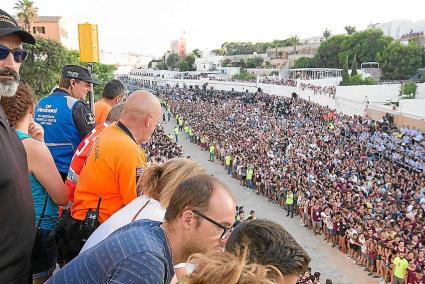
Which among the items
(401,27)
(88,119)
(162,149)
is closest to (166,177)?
(88,119)

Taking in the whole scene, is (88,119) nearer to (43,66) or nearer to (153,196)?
(153,196)

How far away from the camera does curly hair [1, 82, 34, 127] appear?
2854mm

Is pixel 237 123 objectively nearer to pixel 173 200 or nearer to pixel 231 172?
pixel 231 172

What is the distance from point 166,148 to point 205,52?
9543cm

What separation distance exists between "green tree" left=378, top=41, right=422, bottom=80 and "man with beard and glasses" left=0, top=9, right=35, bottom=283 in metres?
55.9

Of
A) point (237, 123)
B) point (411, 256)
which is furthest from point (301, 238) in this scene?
point (237, 123)

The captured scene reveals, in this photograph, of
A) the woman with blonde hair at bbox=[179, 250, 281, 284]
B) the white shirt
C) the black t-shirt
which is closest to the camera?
the woman with blonde hair at bbox=[179, 250, 281, 284]

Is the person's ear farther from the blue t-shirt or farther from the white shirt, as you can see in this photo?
the white shirt

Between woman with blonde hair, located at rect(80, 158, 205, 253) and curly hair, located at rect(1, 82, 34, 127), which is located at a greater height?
curly hair, located at rect(1, 82, 34, 127)

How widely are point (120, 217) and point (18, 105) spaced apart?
111cm

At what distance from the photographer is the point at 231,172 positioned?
23.7m

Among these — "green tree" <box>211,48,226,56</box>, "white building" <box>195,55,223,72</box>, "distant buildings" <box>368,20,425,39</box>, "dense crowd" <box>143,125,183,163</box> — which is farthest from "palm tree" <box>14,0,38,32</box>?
"green tree" <box>211,48,226,56</box>

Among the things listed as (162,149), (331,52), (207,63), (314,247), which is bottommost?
(314,247)

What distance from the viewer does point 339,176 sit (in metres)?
17.5
